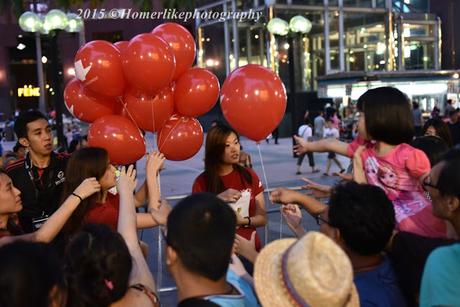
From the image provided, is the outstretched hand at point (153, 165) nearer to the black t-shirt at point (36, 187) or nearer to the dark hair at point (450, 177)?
the black t-shirt at point (36, 187)

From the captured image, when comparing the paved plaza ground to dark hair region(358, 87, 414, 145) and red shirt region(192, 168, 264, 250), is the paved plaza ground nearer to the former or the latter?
red shirt region(192, 168, 264, 250)

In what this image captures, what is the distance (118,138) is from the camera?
3980 mm

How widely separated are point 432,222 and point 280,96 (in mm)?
1769

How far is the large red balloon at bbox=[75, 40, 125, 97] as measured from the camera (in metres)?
3.89

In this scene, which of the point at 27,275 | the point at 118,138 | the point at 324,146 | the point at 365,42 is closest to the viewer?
the point at 27,275

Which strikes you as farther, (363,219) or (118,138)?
(118,138)

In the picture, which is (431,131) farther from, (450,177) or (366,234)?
(366,234)

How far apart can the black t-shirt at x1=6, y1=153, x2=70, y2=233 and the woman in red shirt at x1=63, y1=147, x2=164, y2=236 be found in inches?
30.2

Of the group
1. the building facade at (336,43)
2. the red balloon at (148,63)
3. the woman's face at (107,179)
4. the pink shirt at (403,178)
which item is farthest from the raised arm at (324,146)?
the building facade at (336,43)

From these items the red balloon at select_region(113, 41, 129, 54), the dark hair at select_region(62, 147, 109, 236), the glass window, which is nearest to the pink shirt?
the dark hair at select_region(62, 147, 109, 236)

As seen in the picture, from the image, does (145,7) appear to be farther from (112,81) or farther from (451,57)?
(451,57)

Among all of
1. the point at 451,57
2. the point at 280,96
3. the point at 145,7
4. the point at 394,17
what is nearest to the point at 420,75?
the point at 394,17

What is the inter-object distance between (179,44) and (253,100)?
2.97 ft

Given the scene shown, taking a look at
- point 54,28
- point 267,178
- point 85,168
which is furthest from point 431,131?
point 54,28
